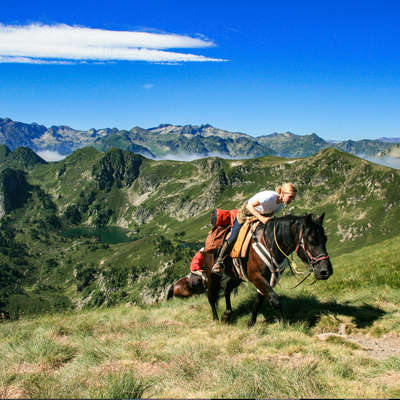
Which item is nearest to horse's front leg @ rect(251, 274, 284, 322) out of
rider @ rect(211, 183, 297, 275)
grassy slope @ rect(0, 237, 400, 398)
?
grassy slope @ rect(0, 237, 400, 398)

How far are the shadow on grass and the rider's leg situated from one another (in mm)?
2269

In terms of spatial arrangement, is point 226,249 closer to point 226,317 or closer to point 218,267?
point 218,267

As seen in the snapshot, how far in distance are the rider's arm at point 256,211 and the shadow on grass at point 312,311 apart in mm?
3587

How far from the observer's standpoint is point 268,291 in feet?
37.6

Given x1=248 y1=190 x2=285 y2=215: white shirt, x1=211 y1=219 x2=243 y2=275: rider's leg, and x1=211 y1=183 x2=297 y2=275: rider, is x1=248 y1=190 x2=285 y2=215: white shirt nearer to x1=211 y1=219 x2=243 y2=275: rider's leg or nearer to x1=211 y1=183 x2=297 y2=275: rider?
x1=211 y1=183 x2=297 y2=275: rider

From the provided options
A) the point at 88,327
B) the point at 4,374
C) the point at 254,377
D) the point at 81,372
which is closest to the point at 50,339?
the point at 88,327

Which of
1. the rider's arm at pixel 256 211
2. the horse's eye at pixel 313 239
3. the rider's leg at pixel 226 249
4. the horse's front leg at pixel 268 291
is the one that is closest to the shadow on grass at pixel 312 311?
the horse's front leg at pixel 268 291

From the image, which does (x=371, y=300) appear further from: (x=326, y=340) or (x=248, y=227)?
(x=248, y=227)

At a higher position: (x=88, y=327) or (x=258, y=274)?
(x=258, y=274)

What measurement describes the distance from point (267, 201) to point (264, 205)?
0.22m

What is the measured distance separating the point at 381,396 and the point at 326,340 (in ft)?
13.0

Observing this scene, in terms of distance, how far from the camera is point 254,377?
6.75 metres

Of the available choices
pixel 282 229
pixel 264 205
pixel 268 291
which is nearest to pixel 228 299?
pixel 268 291

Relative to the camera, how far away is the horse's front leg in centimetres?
1115
